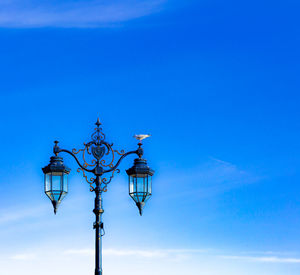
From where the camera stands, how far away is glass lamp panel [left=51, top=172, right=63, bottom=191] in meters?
26.9

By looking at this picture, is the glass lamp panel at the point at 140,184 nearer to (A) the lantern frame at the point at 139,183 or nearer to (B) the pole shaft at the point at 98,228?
(A) the lantern frame at the point at 139,183

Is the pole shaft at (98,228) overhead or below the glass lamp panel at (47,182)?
below

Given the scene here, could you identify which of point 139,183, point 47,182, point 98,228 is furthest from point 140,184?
point 47,182

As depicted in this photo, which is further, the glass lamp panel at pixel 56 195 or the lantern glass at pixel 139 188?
the lantern glass at pixel 139 188

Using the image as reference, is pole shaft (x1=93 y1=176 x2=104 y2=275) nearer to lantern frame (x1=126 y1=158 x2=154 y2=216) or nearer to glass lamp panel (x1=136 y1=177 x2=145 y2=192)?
lantern frame (x1=126 y1=158 x2=154 y2=216)

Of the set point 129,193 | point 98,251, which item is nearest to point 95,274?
point 98,251

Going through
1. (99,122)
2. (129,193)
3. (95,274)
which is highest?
(99,122)

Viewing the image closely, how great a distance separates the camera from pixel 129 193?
27188 mm

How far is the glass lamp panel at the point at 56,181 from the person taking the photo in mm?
26938

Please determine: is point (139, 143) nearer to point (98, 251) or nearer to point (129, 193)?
point (129, 193)

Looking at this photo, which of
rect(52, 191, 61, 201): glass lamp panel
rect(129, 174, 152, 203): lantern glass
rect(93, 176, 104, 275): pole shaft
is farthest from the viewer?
rect(129, 174, 152, 203): lantern glass

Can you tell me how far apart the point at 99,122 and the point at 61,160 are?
1367 mm

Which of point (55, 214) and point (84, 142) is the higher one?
point (84, 142)

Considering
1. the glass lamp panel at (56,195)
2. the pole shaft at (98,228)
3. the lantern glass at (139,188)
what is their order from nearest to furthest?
1. the pole shaft at (98,228)
2. the glass lamp panel at (56,195)
3. the lantern glass at (139,188)
